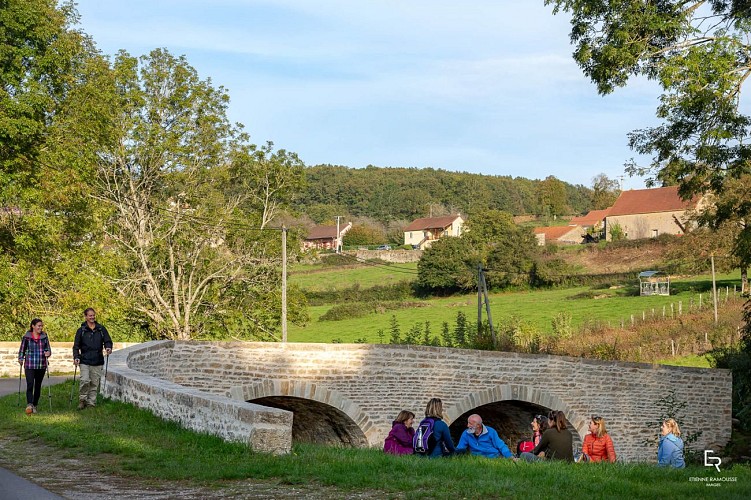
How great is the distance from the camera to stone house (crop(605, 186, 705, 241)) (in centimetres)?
6931

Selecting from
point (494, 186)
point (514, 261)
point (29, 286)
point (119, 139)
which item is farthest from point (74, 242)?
point (494, 186)

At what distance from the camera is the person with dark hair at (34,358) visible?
12.1 m

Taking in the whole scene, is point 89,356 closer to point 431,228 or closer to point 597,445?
point 597,445

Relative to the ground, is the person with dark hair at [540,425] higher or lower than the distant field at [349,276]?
lower

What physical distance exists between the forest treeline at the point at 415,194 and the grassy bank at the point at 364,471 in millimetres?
94128

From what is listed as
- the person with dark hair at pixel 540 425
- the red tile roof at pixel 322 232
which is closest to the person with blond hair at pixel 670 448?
the person with dark hair at pixel 540 425

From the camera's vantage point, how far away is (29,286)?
25141 mm

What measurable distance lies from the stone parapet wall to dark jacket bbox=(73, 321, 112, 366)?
41 centimetres

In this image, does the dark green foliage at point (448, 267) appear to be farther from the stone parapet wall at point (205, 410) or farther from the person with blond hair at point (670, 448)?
the person with blond hair at point (670, 448)

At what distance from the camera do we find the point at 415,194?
111375mm

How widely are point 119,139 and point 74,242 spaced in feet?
13.8

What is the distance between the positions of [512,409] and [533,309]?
23.9 meters

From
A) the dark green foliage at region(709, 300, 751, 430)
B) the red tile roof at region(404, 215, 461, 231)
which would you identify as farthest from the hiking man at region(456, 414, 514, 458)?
the red tile roof at region(404, 215, 461, 231)

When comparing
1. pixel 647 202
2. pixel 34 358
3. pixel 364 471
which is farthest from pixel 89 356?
pixel 647 202
